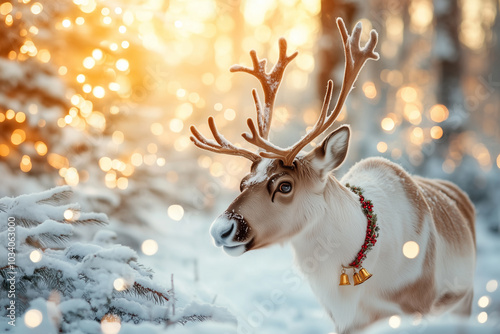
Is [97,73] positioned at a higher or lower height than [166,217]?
higher

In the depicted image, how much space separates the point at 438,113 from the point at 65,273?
15.8ft

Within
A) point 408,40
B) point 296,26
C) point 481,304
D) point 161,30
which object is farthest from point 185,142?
point 408,40

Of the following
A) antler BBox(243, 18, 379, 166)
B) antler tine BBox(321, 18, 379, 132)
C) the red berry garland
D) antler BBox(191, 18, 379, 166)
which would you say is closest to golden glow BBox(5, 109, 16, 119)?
antler BBox(191, 18, 379, 166)

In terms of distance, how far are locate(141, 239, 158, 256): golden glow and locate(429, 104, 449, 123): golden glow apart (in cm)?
374

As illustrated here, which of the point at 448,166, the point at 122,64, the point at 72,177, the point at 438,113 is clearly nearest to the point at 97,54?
the point at 122,64

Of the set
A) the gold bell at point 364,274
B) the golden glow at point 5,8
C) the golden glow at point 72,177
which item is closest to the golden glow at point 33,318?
the gold bell at point 364,274

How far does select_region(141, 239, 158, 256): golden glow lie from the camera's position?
9.61 ft

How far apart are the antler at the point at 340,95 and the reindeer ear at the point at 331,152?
0.07m

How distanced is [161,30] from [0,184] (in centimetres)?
161

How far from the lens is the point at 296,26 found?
245 inches

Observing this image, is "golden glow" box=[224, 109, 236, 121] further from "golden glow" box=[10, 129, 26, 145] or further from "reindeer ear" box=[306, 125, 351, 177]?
"reindeer ear" box=[306, 125, 351, 177]

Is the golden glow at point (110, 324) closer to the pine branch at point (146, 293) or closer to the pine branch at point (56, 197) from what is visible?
the pine branch at point (146, 293)

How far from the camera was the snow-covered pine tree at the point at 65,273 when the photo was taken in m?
1.60

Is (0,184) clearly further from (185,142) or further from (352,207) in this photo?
(185,142)
